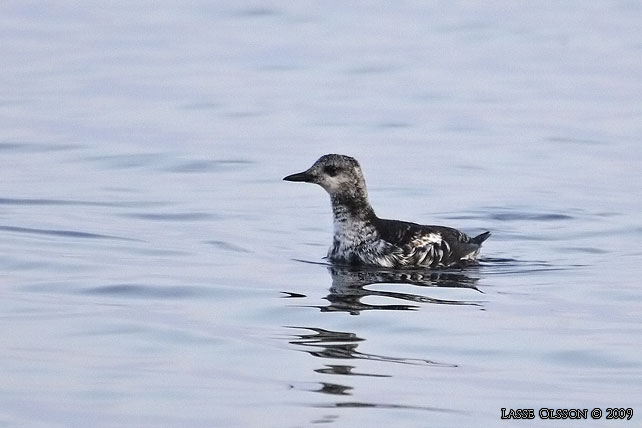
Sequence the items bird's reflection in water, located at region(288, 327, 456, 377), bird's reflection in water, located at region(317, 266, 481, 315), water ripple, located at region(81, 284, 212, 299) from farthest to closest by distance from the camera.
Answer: water ripple, located at region(81, 284, 212, 299) < bird's reflection in water, located at region(317, 266, 481, 315) < bird's reflection in water, located at region(288, 327, 456, 377)

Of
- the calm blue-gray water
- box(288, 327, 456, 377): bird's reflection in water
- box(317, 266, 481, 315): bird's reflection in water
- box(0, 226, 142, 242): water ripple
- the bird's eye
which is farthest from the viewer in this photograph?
box(0, 226, 142, 242): water ripple

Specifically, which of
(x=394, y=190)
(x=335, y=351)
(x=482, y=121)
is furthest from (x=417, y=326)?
(x=482, y=121)

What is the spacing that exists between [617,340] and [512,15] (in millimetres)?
22053

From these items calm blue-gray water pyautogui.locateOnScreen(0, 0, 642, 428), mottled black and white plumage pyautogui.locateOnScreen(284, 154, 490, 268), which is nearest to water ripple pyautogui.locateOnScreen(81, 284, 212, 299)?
calm blue-gray water pyautogui.locateOnScreen(0, 0, 642, 428)

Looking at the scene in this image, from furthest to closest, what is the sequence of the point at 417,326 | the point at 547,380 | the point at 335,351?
the point at 417,326
the point at 335,351
the point at 547,380

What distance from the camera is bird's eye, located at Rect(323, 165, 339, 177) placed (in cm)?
1634

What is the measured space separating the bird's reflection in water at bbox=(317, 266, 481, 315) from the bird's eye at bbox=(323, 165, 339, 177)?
3.33ft

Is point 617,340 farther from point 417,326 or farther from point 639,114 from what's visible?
point 639,114

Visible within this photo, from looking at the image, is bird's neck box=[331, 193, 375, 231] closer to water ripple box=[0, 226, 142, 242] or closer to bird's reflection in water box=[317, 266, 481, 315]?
bird's reflection in water box=[317, 266, 481, 315]

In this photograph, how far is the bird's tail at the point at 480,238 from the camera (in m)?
16.3

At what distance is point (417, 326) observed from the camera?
12766mm

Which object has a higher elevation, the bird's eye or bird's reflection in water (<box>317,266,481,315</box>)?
the bird's eye

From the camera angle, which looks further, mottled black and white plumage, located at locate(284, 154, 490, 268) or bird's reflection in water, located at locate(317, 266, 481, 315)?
mottled black and white plumage, located at locate(284, 154, 490, 268)

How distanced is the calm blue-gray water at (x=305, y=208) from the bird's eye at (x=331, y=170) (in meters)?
0.89
